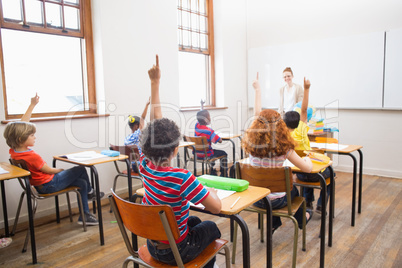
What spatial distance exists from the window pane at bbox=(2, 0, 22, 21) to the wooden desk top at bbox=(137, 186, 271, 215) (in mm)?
2575

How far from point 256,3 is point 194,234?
518cm

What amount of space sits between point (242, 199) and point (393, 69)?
3.97m

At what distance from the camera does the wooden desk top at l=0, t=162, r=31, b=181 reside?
2168mm

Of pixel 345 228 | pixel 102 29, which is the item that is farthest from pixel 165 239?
pixel 102 29

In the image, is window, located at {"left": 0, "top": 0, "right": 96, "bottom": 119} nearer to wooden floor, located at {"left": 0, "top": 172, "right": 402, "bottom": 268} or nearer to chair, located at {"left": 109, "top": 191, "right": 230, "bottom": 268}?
wooden floor, located at {"left": 0, "top": 172, "right": 402, "bottom": 268}

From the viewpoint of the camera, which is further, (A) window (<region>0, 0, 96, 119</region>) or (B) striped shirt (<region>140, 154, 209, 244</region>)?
(A) window (<region>0, 0, 96, 119</region>)

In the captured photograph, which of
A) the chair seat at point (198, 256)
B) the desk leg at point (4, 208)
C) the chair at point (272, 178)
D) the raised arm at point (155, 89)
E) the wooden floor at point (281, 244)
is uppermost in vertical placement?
the raised arm at point (155, 89)

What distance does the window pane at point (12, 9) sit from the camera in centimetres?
307

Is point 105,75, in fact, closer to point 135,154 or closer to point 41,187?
point 135,154

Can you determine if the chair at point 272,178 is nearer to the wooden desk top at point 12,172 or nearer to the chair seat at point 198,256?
the chair seat at point 198,256

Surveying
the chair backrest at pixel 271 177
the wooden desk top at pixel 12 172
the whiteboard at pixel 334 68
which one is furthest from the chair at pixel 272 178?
the whiteboard at pixel 334 68

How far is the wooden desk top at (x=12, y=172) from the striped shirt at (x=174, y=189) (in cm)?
128

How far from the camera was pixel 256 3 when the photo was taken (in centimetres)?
571

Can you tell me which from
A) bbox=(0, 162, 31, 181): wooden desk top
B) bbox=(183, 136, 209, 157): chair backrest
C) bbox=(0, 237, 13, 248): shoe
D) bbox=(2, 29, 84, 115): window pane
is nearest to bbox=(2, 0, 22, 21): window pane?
bbox=(2, 29, 84, 115): window pane
